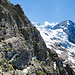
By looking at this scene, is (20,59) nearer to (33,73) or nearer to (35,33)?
(33,73)

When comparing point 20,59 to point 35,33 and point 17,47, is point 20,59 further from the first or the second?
point 35,33

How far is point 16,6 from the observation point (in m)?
52.3

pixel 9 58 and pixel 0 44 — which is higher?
pixel 0 44

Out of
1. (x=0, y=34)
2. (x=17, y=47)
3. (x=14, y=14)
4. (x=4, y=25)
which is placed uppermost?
(x=14, y=14)

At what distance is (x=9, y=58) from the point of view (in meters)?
28.1

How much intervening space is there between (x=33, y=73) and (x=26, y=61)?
5395 millimetres

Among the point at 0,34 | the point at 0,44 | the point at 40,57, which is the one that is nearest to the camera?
the point at 0,44

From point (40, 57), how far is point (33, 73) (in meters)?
17.2

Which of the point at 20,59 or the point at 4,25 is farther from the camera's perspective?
the point at 4,25

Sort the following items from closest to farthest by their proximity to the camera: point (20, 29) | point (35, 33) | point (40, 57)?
point (20, 29), point (40, 57), point (35, 33)

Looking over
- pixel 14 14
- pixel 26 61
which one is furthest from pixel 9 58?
pixel 14 14

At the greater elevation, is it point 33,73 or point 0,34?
point 0,34

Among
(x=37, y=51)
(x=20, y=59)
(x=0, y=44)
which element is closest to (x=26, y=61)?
(x=20, y=59)

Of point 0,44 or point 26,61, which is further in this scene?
point 26,61
